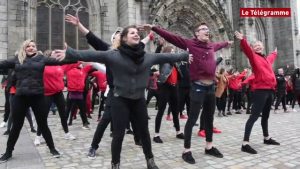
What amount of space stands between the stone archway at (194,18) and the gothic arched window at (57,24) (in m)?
4.59

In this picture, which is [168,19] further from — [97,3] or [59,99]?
[59,99]

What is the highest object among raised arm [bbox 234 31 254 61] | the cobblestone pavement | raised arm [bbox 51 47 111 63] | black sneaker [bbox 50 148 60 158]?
raised arm [bbox 234 31 254 61]

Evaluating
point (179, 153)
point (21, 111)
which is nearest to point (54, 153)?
point (21, 111)

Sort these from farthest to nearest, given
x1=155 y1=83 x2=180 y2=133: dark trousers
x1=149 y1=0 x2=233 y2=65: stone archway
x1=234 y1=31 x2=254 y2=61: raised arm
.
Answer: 1. x1=149 y1=0 x2=233 y2=65: stone archway
2. x1=155 y1=83 x2=180 y2=133: dark trousers
3. x1=234 y1=31 x2=254 y2=61: raised arm

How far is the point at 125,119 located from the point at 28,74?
193 centimetres

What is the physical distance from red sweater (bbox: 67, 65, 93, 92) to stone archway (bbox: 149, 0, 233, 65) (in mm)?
10391

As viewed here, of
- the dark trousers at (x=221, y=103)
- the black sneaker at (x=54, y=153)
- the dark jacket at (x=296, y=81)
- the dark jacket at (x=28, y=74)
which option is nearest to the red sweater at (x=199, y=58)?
the dark jacket at (x=28, y=74)

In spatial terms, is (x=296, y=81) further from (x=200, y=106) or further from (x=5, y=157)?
(x=5, y=157)

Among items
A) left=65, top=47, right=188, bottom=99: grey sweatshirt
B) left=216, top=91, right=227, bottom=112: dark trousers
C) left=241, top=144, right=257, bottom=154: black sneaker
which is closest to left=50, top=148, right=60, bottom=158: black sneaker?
left=65, top=47, right=188, bottom=99: grey sweatshirt

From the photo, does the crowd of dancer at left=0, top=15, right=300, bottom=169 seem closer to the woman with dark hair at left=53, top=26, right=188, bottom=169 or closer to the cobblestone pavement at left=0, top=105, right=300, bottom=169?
the woman with dark hair at left=53, top=26, right=188, bottom=169

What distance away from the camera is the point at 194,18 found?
19250 mm

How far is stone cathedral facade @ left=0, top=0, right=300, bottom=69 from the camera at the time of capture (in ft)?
47.7

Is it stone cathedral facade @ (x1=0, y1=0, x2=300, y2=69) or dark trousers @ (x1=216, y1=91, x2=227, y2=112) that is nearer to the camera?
dark trousers @ (x1=216, y1=91, x2=227, y2=112)

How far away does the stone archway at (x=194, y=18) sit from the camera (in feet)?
59.4
